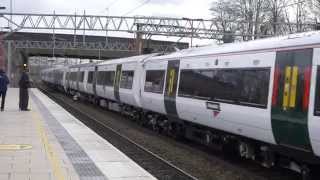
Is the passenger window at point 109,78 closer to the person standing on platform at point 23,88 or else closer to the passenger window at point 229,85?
the person standing on platform at point 23,88

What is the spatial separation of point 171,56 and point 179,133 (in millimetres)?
2266

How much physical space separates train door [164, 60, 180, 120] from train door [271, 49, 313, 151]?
6.77 m

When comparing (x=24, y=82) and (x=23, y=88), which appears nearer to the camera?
(x=24, y=82)

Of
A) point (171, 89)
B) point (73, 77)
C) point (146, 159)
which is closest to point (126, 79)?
point (171, 89)

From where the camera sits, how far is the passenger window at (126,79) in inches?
975

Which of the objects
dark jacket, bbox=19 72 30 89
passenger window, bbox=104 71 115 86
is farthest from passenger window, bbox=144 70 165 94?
passenger window, bbox=104 71 115 86

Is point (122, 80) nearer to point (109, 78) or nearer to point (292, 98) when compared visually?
point (109, 78)

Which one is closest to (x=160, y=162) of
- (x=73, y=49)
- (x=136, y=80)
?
(x=136, y=80)

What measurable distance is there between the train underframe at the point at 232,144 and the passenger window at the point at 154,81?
0.84m

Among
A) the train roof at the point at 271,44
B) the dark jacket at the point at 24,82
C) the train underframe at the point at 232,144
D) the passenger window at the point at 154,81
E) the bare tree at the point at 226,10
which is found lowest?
the train underframe at the point at 232,144

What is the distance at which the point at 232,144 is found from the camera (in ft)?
47.4

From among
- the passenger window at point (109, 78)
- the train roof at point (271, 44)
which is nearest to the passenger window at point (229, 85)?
the train roof at point (271, 44)

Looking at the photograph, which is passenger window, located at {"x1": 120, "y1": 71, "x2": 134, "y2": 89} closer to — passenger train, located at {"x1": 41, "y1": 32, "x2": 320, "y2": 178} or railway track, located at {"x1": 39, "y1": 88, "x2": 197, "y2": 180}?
railway track, located at {"x1": 39, "y1": 88, "x2": 197, "y2": 180}

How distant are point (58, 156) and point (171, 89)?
18.0 ft
